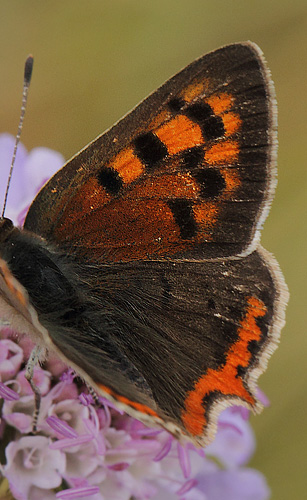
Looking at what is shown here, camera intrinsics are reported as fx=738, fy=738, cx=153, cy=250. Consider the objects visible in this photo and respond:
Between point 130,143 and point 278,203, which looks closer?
point 130,143

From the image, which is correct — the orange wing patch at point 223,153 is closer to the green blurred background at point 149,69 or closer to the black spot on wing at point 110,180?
the black spot on wing at point 110,180

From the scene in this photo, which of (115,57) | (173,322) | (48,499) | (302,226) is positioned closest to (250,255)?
(173,322)

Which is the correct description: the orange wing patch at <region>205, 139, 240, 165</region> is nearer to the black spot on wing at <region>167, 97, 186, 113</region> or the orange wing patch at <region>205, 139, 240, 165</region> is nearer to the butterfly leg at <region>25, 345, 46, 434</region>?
the black spot on wing at <region>167, 97, 186, 113</region>

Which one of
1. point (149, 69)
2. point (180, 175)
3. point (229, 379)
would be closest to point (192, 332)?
point (229, 379)

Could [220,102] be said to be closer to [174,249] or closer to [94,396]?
[174,249]

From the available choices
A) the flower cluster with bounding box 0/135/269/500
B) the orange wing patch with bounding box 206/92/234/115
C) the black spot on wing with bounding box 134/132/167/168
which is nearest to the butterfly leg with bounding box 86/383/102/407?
the flower cluster with bounding box 0/135/269/500

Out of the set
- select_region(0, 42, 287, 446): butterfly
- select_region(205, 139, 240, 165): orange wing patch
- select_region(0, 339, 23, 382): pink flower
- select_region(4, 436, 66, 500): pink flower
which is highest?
select_region(205, 139, 240, 165): orange wing patch

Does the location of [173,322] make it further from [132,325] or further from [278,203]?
[278,203]
